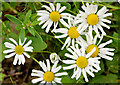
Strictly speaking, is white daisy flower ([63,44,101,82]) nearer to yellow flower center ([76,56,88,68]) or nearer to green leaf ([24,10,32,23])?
yellow flower center ([76,56,88,68])

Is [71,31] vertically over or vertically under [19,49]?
over

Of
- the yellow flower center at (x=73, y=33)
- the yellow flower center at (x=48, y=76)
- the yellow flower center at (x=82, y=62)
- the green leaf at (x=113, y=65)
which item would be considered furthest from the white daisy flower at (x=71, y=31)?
the green leaf at (x=113, y=65)

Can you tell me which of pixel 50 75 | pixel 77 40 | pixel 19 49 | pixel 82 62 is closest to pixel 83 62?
pixel 82 62

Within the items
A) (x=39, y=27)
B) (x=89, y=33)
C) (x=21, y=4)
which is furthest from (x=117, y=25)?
(x=21, y=4)

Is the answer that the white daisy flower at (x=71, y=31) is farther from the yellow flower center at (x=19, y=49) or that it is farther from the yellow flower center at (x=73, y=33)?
the yellow flower center at (x=19, y=49)

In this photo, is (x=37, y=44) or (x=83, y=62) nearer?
(x=83, y=62)

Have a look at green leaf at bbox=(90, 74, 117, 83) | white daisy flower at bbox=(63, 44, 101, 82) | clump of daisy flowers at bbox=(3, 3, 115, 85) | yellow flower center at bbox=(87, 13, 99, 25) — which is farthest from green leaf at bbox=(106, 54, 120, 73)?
yellow flower center at bbox=(87, 13, 99, 25)

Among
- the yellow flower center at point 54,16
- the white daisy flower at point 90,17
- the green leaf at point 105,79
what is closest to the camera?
the white daisy flower at point 90,17

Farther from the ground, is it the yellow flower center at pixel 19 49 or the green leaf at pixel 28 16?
the green leaf at pixel 28 16

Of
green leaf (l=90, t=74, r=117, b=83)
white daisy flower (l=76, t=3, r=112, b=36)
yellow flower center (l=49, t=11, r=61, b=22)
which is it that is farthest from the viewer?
green leaf (l=90, t=74, r=117, b=83)

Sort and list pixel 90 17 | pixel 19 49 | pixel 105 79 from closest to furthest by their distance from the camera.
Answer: pixel 90 17 < pixel 19 49 < pixel 105 79

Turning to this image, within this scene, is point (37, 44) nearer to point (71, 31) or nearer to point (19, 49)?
point (19, 49)
